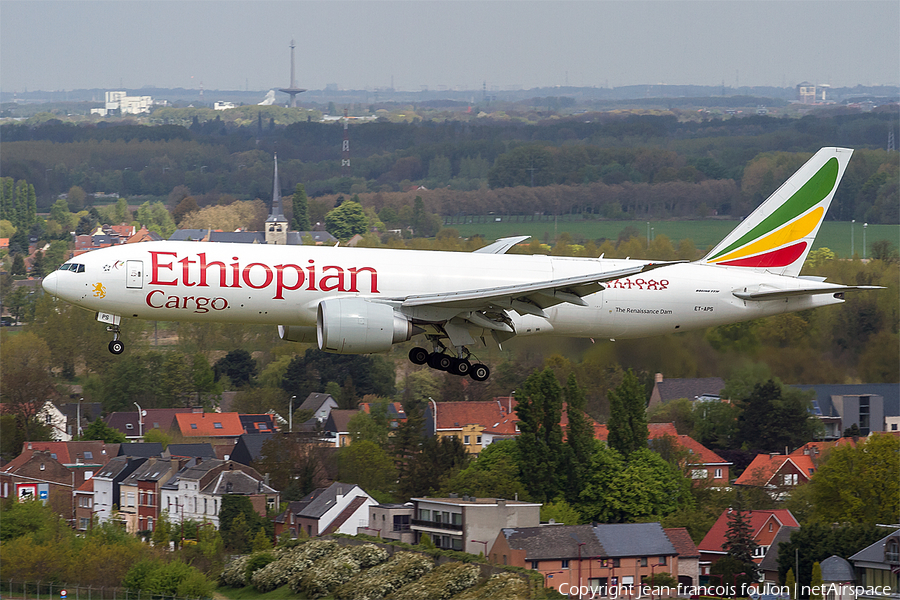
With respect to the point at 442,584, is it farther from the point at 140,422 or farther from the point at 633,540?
the point at 140,422

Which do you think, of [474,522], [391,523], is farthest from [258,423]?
[474,522]

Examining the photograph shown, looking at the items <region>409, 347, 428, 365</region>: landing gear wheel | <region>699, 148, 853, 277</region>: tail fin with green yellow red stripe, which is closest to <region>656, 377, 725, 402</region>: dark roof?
<region>699, 148, 853, 277</region>: tail fin with green yellow red stripe

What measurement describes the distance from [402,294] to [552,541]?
96.4ft

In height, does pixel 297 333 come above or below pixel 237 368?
above

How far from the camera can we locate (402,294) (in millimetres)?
37906

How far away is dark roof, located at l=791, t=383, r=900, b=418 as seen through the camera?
89238 mm

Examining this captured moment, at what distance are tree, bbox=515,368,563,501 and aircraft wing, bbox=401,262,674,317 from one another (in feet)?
167

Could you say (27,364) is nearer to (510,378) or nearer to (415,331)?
(510,378)

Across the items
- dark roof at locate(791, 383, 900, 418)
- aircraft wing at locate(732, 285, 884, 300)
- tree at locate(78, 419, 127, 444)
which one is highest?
aircraft wing at locate(732, 285, 884, 300)

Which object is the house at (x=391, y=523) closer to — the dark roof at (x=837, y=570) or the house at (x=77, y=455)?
the dark roof at (x=837, y=570)

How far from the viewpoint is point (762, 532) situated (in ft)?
242

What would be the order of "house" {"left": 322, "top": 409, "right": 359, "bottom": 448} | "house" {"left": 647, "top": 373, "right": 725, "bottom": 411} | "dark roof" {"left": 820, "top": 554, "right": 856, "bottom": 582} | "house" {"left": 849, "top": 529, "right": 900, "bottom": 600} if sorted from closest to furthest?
1. "house" {"left": 849, "top": 529, "right": 900, "bottom": 600}
2. "dark roof" {"left": 820, "top": 554, "right": 856, "bottom": 582}
3. "house" {"left": 647, "top": 373, "right": 725, "bottom": 411}
4. "house" {"left": 322, "top": 409, "right": 359, "bottom": 448}

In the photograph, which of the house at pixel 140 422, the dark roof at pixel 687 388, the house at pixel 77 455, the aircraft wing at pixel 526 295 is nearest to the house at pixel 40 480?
the house at pixel 77 455

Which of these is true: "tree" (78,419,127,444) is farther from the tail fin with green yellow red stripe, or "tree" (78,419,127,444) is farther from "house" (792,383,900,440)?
the tail fin with green yellow red stripe
